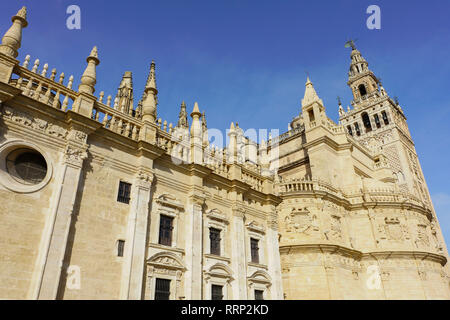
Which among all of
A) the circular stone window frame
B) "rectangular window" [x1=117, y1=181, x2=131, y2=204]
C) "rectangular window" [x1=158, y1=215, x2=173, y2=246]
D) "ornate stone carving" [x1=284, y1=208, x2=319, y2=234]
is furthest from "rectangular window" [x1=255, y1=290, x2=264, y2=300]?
the circular stone window frame

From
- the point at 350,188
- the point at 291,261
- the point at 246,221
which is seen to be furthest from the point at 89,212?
the point at 350,188

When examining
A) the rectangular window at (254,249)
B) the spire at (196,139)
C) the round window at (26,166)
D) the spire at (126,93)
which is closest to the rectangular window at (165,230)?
the spire at (196,139)

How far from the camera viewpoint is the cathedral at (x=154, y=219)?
1105 cm

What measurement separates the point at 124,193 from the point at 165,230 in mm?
2541

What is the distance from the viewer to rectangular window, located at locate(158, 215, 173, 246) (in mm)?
14389

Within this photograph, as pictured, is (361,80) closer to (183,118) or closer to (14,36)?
(183,118)

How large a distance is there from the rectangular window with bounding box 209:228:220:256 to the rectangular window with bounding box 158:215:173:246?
7.80 ft

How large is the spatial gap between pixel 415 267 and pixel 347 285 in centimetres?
719

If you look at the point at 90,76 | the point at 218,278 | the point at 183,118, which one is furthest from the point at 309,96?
the point at 90,76

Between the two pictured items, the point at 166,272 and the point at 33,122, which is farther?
the point at 166,272

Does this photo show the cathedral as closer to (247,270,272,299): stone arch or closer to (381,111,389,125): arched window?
(247,270,272,299): stone arch

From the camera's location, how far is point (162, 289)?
44.0ft

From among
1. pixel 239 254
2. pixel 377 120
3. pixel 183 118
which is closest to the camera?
pixel 239 254

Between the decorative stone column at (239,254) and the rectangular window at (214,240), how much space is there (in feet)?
2.91
